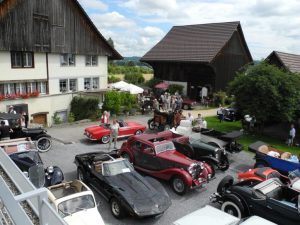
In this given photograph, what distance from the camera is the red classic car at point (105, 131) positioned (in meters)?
16.6

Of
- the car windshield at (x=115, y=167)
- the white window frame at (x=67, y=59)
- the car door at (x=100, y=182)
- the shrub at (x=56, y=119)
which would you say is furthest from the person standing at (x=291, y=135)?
the white window frame at (x=67, y=59)

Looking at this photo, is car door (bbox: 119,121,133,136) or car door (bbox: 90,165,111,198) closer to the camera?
car door (bbox: 90,165,111,198)

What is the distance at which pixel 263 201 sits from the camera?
28.2 feet

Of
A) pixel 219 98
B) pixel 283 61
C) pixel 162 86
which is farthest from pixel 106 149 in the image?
pixel 162 86

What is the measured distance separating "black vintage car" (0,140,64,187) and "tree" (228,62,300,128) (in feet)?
43.8

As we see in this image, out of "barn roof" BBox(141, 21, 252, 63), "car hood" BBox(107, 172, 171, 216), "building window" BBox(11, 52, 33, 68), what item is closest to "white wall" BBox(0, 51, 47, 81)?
"building window" BBox(11, 52, 33, 68)

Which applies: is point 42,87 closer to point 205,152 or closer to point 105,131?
point 105,131

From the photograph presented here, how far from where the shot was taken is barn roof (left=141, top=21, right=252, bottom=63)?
32.5m

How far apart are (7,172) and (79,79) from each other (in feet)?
73.4

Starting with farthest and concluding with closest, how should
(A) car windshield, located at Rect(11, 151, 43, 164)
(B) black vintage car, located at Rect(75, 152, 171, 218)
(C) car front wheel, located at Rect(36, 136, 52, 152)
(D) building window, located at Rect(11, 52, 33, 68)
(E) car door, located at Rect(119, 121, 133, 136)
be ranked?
(D) building window, located at Rect(11, 52, 33, 68)
(E) car door, located at Rect(119, 121, 133, 136)
(C) car front wheel, located at Rect(36, 136, 52, 152)
(A) car windshield, located at Rect(11, 151, 43, 164)
(B) black vintage car, located at Rect(75, 152, 171, 218)

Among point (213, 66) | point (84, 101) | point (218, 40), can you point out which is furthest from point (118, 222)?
point (218, 40)

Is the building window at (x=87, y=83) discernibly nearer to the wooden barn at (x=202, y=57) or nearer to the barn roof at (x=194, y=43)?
the wooden barn at (x=202, y=57)

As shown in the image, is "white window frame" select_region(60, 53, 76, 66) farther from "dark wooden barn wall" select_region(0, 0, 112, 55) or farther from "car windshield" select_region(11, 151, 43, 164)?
"car windshield" select_region(11, 151, 43, 164)

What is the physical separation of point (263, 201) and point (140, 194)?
11.7 feet
